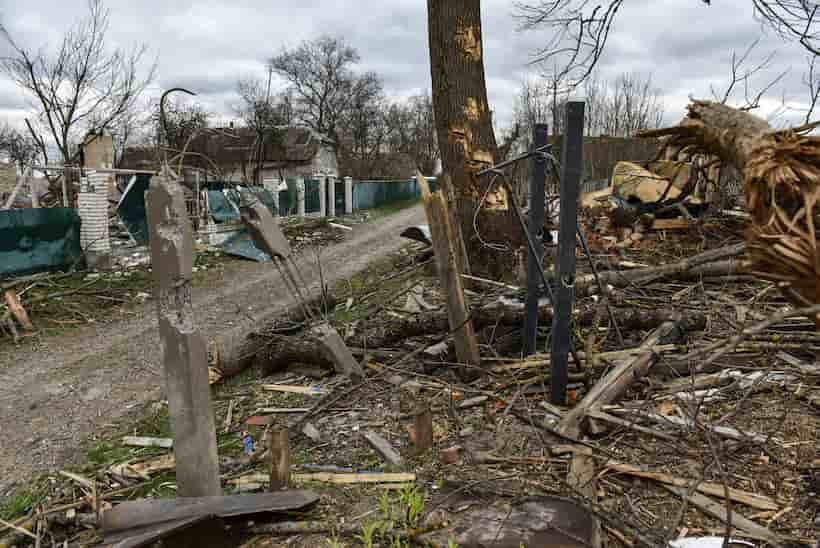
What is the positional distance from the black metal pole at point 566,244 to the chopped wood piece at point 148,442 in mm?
2845

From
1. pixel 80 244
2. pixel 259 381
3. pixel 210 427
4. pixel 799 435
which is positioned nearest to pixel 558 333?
pixel 799 435

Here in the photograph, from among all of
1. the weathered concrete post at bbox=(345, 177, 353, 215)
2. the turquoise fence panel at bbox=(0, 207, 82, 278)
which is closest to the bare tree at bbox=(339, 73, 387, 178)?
the weathered concrete post at bbox=(345, 177, 353, 215)

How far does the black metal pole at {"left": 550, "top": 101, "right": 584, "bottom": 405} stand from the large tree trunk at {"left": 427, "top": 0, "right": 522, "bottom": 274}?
12.1ft

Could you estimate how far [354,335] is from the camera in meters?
5.78

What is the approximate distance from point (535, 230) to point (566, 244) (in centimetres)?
68

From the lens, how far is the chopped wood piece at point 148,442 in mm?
4316

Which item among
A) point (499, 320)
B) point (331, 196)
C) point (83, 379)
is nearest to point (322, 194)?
point (331, 196)

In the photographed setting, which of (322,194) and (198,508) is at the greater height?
(322,194)

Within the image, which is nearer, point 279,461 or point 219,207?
point 279,461

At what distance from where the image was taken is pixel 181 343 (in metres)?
2.90

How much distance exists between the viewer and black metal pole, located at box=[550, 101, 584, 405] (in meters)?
3.63

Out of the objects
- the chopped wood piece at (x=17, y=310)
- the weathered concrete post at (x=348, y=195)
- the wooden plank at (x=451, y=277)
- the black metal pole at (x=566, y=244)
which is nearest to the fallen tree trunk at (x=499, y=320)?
the wooden plank at (x=451, y=277)

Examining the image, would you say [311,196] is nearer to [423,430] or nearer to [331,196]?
[331,196]

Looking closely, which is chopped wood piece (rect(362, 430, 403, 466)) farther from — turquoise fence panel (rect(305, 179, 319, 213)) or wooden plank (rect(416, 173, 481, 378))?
turquoise fence panel (rect(305, 179, 319, 213))
